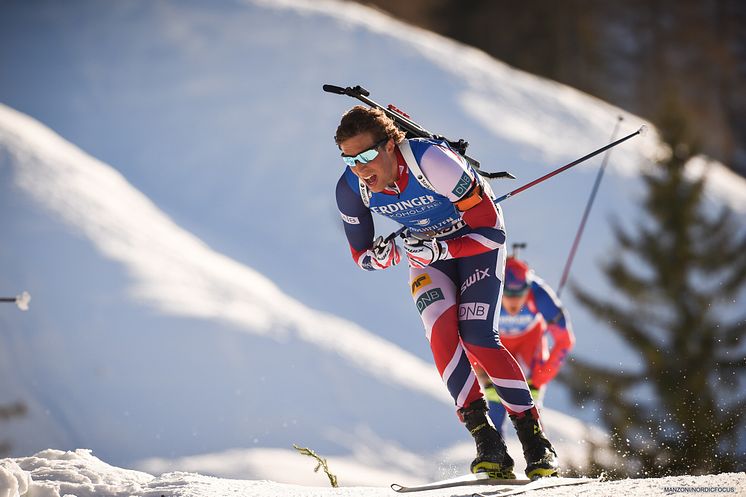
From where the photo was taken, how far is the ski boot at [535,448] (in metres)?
4.54

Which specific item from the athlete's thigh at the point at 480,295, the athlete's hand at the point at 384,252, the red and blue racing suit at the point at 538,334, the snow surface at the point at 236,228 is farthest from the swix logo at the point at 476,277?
the red and blue racing suit at the point at 538,334

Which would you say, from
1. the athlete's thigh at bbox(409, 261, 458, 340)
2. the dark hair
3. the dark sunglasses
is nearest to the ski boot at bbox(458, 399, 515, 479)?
the athlete's thigh at bbox(409, 261, 458, 340)

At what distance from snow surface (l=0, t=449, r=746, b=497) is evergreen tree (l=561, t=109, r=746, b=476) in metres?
8.60

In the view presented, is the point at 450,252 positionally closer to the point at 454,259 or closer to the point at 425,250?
the point at 425,250

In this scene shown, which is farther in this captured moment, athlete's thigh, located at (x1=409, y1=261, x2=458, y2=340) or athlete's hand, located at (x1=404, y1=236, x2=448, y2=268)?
athlete's thigh, located at (x1=409, y1=261, x2=458, y2=340)

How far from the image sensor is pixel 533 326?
27.8ft

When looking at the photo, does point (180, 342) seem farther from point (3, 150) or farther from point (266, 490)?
point (266, 490)

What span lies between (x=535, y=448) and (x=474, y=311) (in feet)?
2.54

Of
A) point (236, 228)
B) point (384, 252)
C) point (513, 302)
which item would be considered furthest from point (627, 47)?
point (384, 252)

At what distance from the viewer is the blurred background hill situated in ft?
104

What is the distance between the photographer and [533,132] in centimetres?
2230

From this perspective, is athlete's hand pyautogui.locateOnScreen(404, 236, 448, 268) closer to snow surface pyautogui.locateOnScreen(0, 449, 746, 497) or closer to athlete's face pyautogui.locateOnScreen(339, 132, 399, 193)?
athlete's face pyautogui.locateOnScreen(339, 132, 399, 193)

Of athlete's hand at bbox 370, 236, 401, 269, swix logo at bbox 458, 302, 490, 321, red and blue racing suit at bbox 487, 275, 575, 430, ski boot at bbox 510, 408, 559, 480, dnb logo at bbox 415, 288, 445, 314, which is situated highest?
red and blue racing suit at bbox 487, 275, 575, 430

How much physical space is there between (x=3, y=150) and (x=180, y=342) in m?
5.67
